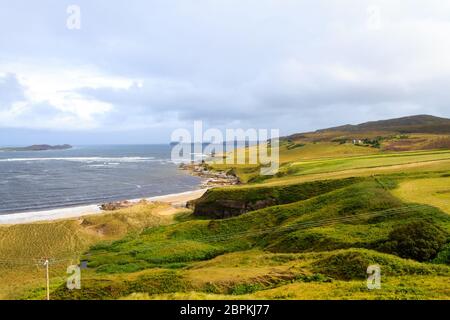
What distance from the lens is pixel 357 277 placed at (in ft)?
76.7

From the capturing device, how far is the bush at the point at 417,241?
25984 mm

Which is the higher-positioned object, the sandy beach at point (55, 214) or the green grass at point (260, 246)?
the green grass at point (260, 246)

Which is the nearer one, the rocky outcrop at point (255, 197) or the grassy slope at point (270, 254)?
the grassy slope at point (270, 254)

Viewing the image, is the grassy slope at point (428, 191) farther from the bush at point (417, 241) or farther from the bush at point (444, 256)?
the bush at point (444, 256)

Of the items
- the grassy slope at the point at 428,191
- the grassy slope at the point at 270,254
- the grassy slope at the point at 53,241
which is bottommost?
the grassy slope at the point at 53,241

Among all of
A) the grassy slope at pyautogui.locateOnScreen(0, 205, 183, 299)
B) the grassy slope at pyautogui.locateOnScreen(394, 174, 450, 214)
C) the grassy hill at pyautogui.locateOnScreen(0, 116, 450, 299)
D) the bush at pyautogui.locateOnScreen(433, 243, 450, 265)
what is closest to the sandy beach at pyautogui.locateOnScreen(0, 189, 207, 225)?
the grassy slope at pyautogui.locateOnScreen(0, 205, 183, 299)

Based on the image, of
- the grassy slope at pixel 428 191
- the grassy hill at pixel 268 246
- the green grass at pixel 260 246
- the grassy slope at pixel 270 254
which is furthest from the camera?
the grassy slope at pixel 428 191

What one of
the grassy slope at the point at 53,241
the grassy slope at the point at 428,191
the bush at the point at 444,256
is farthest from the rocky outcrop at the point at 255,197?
the bush at the point at 444,256

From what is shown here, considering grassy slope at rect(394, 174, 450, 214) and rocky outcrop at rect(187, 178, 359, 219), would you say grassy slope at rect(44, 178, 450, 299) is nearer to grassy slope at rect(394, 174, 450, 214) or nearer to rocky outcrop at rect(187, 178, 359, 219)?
grassy slope at rect(394, 174, 450, 214)

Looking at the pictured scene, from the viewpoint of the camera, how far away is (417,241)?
1045 inches

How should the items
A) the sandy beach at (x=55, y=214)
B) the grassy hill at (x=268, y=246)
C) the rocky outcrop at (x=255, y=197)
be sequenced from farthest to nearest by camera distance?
the sandy beach at (x=55, y=214)
the rocky outcrop at (x=255, y=197)
the grassy hill at (x=268, y=246)

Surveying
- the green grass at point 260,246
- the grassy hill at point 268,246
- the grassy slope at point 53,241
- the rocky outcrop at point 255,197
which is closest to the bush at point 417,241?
the grassy hill at point 268,246
